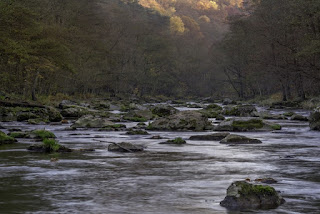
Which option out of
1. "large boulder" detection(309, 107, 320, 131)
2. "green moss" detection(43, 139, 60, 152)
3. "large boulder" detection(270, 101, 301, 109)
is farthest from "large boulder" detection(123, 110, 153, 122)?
"large boulder" detection(270, 101, 301, 109)

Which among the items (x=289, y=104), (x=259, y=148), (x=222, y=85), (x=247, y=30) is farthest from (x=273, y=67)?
(x=222, y=85)

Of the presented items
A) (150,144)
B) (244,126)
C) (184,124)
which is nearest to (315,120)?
(244,126)

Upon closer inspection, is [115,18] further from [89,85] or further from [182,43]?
[182,43]

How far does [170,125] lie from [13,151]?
9409mm

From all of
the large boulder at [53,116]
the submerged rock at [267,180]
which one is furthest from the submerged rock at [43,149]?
the large boulder at [53,116]

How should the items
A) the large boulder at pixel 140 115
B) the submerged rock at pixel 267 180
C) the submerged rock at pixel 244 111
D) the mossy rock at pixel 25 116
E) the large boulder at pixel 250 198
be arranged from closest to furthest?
the large boulder at pixel 250 198 → the submerged rock at pixel 267 180 → the mossy rock at pixel 25 116 → the large boulder at pixel 140 115 → the submerged rock at pixel 244 111

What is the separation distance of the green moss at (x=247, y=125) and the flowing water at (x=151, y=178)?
671cm

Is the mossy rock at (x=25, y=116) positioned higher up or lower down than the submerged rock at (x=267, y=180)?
higher up

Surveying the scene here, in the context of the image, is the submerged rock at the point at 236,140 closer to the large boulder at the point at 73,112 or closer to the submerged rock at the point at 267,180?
the submerged rock at the point at 267,180

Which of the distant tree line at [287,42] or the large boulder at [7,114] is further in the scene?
the distant tree line at [287,42]

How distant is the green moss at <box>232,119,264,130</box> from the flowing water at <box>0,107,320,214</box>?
6711mm

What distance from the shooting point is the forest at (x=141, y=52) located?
34438mm

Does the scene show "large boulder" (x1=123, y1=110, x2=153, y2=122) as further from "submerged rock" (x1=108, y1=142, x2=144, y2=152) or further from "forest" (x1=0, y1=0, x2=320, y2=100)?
"submerged rock" (x1=108, y1=142, x2=144, y2=152)

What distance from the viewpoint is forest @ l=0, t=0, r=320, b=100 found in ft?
113
